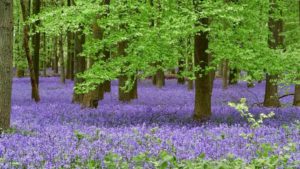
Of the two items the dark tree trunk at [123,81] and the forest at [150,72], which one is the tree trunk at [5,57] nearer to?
the forest at [150,72]

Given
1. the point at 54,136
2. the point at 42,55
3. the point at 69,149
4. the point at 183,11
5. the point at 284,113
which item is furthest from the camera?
the point at 42,55

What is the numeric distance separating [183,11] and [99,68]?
3273mm

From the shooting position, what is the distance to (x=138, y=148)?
742 cm

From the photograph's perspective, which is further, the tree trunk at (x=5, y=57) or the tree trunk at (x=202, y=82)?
the tree trunk at (x=202, y=82)

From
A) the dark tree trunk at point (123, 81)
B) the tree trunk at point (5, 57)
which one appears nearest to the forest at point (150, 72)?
the tree trunk at point (5, 57)

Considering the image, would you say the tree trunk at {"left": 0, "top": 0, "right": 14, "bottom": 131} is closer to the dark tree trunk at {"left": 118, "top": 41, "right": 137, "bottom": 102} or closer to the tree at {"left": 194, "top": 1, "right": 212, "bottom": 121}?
the tree at {"left": 194, "top": 1, "right": 212, "bottom": 121}

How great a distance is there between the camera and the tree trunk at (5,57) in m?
9.12

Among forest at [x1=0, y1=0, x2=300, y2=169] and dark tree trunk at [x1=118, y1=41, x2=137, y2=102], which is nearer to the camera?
forest at [x1=0, y1=0, x2=300, y2=169]

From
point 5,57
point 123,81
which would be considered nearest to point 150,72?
point 5,57

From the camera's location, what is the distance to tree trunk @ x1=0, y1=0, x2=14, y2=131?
912 centimetres

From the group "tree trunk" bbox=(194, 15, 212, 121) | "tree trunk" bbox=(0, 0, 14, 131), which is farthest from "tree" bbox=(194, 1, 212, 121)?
"tree trunk" bbox=(0, 0, 14, 131)

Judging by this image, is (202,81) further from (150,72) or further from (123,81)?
(123,81)

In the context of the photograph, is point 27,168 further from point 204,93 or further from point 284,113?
point 284,113

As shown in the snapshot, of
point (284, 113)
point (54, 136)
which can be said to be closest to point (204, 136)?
point (54, 136)
